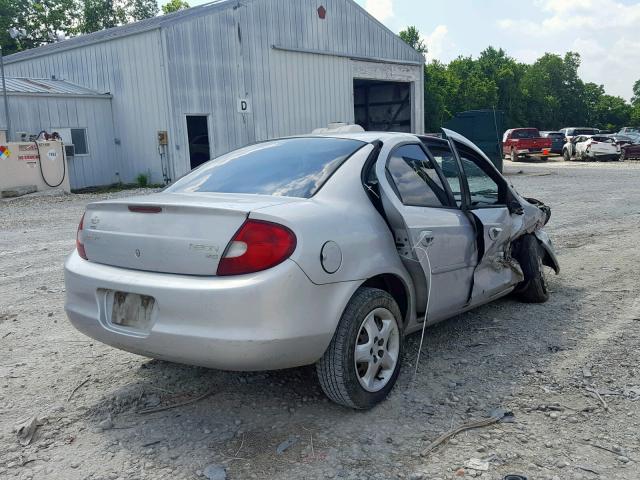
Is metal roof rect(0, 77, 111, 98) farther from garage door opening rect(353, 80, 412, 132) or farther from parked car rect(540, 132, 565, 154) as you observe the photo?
parked car rect(540, 132, 565, 154)

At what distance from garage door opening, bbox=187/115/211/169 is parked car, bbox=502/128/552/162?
18.9m

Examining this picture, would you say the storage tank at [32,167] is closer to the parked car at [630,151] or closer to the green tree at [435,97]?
the parked car at [630,151]

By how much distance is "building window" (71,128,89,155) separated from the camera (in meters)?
19.3

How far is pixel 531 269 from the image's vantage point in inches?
210

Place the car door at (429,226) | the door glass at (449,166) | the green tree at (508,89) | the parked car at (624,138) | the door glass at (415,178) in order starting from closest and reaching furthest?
the car door at (429,226) → the door glass at (415,178) → the door glass at (449,166) → the parked car at (624,138) → the green tree at (508,89)

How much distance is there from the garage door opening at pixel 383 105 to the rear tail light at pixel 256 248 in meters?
24.4

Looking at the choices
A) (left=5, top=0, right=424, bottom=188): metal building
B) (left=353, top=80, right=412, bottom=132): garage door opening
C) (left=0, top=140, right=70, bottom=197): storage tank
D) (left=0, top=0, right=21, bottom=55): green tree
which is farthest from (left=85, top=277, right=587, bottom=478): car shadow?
(left=0, top=0, right=21, bottom=55): green tree

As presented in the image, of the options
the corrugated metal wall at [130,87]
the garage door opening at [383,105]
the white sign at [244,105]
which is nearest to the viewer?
the corrugated metal wall at [130,87]

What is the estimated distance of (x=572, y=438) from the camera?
124 inches

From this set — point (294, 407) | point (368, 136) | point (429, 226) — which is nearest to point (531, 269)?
point (429, 226)

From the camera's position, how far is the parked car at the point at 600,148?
1227 inches

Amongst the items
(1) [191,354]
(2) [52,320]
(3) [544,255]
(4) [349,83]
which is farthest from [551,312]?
(4) [349,83]

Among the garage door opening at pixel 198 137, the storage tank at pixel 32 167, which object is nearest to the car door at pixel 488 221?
the storage tank at pixel 32 167

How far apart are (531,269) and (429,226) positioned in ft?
5.90
